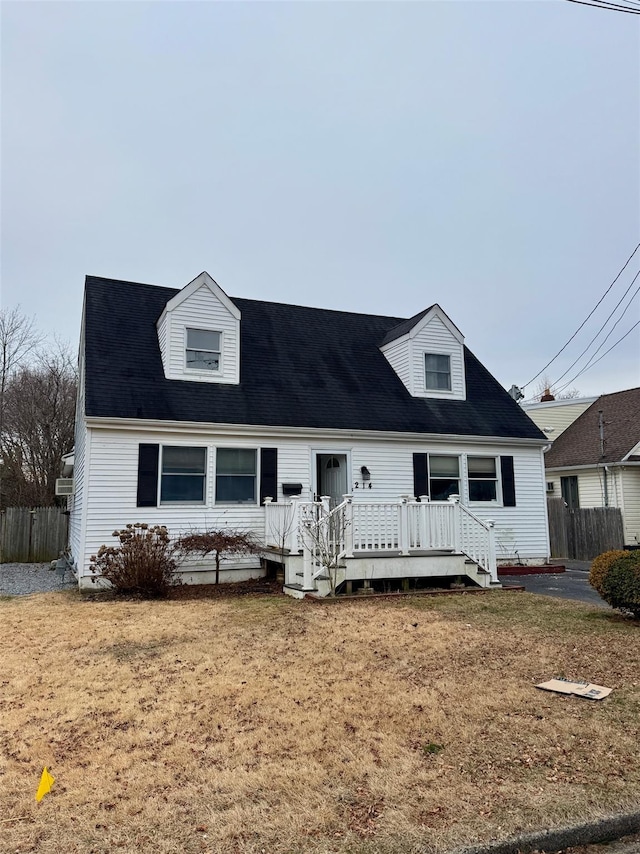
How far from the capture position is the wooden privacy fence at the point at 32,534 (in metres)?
17.4

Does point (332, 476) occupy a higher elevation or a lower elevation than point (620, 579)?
higher

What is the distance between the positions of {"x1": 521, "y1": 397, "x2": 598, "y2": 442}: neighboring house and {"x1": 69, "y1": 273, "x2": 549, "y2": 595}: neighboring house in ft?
28.5

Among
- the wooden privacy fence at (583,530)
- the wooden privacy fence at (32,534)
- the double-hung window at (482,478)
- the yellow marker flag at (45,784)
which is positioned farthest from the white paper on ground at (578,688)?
the wooden privacy fence at (32,534)

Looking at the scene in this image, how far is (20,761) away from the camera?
396cm

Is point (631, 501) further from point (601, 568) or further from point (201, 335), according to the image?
point (201, 335)

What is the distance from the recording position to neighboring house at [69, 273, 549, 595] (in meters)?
11.2

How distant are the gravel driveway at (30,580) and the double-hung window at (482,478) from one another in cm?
960

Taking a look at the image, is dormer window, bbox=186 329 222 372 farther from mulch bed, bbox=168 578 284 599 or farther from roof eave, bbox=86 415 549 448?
mulch bed, bbox=168 578 284 599

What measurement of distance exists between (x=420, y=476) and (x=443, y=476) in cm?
73

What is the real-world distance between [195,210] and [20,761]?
16459mm

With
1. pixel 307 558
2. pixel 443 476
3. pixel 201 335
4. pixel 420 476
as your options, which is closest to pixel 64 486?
pixel 201 335

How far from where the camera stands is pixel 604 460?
65.6ft

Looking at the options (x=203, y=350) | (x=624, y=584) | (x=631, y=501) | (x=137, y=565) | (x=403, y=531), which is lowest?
(x=624, y=584)

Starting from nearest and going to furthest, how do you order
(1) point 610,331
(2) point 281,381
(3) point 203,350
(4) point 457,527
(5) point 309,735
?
(5) point 309,735 → (4) point 457,527 → (3) point 203,350 → (2) point 281,381 → (1) point 610,331
